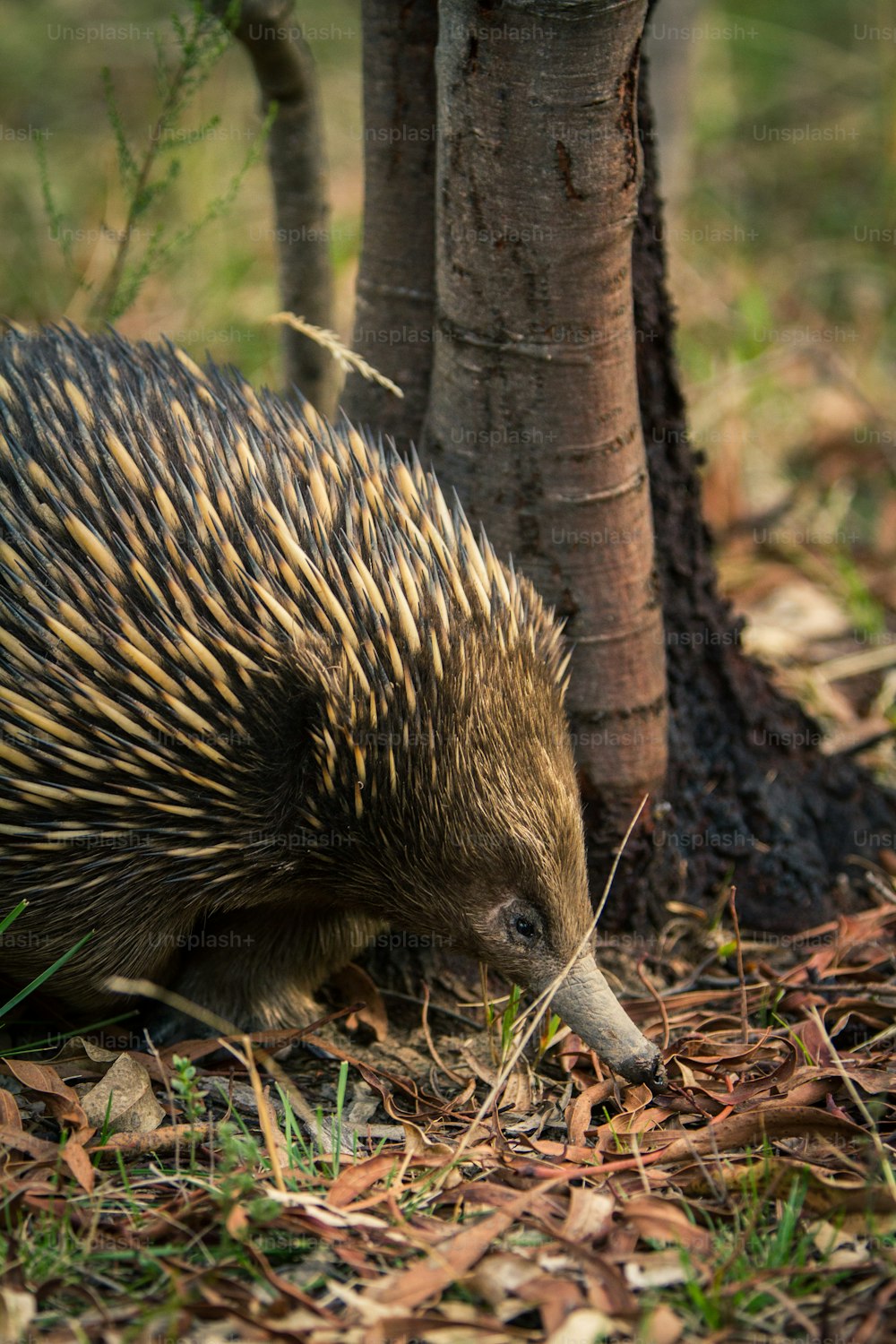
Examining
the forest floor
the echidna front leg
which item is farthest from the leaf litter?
the echidna front leg

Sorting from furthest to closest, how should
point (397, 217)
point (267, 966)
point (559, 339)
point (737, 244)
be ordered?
point (737, 244) → point (397, 217) → point (267, 966) → point (559, 339)

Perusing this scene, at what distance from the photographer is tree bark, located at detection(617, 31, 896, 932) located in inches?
135

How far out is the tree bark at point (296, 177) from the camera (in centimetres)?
344

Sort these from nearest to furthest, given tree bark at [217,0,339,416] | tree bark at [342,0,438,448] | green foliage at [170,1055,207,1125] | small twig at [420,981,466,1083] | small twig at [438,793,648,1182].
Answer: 1. green foliage at [170,1055,207,1125]
2. small twig at [438,793,648,1182]
3. small twig at [420,981,466,1083]
4. tree bark at [342,0,438,448]
5. tree bark at [217,0,339,416]

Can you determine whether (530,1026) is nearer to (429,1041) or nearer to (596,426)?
(429,1041)

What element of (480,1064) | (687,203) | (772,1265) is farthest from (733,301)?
(772,1265)

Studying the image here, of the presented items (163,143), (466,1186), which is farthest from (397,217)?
(466,1186)

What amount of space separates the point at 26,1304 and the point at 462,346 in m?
2.11

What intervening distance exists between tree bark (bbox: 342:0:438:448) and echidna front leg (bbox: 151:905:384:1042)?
4.14 ft

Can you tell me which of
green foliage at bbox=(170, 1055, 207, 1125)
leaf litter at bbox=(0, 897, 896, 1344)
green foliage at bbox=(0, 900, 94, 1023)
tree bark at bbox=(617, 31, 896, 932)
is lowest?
leaf litter at bbox=(0, 897, 896, 1344)

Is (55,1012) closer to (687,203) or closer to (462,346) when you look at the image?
(462,346)

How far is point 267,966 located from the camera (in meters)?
3.20

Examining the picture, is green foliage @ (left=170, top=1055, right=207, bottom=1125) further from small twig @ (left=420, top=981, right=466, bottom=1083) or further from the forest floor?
small twig @ (left=420, top=981, right=466, bottom=1083)

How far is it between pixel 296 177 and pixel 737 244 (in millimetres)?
4853
